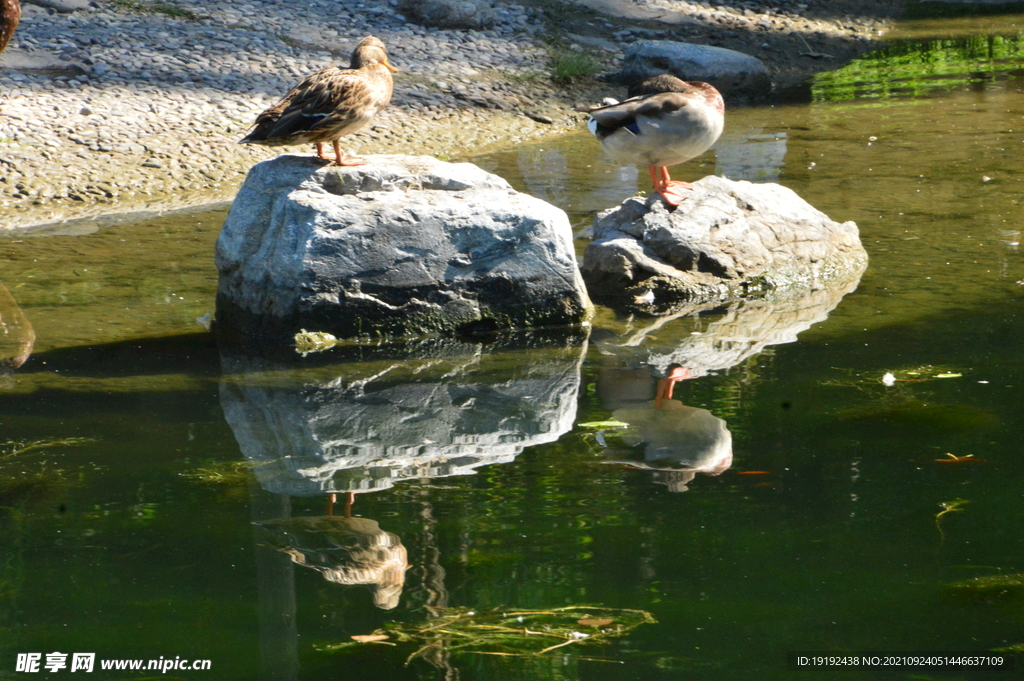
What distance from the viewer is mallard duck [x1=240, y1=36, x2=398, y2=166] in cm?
605

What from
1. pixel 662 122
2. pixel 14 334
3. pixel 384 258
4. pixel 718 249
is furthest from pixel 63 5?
pixel 718 249

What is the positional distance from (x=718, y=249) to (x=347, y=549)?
394 cm

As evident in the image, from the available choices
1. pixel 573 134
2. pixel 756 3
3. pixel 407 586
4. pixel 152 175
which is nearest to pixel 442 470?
pixel 407 586

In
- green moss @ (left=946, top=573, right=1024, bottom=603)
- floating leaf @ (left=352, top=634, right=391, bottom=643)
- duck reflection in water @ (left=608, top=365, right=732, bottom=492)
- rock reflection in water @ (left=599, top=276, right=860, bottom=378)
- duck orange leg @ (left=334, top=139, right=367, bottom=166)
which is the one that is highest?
duck orange leg @ (left=334, top=139, right=367, bottom=166)

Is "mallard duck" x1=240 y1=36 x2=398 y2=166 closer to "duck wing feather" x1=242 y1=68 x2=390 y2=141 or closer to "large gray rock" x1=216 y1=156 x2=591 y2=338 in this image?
"duck wing feather" x1=242 y1=68 x2=390 y2=141

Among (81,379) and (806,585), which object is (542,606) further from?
(81,379)

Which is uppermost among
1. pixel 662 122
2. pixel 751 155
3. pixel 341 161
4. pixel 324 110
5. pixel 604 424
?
pixel 324 110

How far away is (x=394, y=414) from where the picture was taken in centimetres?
487

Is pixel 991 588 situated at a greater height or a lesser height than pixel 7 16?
lesser

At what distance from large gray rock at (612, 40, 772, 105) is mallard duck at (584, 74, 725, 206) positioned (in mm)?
6640

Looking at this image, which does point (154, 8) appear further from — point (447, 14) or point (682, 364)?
point (682, 364)

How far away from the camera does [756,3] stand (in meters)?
17.1

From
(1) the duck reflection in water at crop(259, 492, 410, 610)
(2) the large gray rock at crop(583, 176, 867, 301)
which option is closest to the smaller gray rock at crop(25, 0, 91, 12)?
(2) the large gray rock at crop(583, 176, 867, 301)

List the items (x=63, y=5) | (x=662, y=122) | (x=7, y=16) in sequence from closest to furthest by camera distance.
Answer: (x=7, y=16)
(x=662, y=122)
(x=63, y=5)
